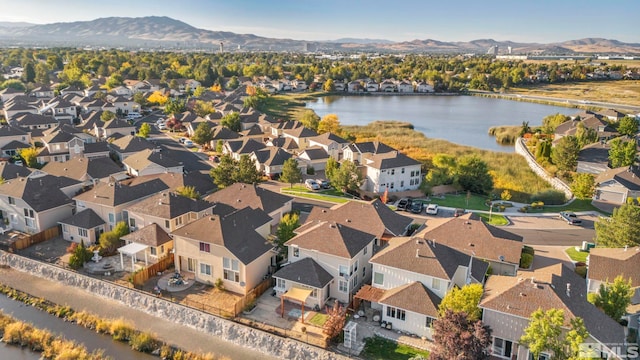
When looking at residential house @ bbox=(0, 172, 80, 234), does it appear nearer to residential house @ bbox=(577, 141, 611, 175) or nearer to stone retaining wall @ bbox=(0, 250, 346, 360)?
stone retaining wall @ bbox=(0, 250, 346, 360)

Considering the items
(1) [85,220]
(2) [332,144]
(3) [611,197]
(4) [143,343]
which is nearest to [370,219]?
(4) [143,343]

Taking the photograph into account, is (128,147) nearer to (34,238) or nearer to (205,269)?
(34,238)

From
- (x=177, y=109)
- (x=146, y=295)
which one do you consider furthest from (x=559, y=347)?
(x=177, y=109)

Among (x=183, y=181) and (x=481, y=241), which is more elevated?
(x=183, y=181)

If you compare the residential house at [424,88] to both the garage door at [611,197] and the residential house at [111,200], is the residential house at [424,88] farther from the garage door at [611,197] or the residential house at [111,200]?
the residential house at [111,200]

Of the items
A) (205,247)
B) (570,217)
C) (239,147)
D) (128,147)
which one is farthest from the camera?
(239,147)

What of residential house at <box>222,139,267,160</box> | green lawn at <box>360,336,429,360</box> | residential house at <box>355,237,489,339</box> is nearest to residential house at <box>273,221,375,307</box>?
residential house at <box>355,237,489,339</box>

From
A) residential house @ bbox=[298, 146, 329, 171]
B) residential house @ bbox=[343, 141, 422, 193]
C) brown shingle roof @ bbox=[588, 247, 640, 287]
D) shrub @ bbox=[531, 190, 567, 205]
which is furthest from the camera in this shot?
residential house @ bbox=[298, 146, 329, 171]
